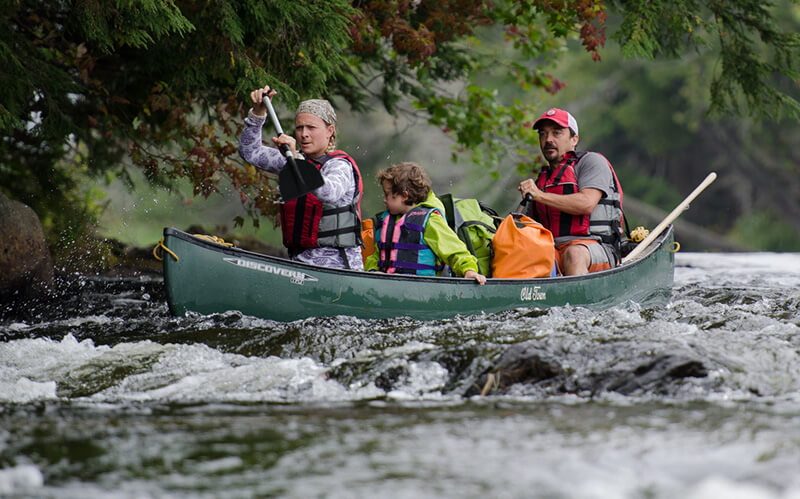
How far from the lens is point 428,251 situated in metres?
5.10

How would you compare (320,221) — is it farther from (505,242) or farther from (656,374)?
(656,374)

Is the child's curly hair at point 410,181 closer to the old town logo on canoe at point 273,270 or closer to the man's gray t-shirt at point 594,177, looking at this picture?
the old town logo on canoe at point 273,270

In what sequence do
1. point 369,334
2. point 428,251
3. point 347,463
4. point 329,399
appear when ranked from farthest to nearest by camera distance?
1. point 428,251
2. point 369,334
3. point 329,399
4. point 347,463

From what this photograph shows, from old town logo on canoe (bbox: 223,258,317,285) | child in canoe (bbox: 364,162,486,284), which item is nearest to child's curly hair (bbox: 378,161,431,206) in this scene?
child in canoe (bbox: 364,162,486,284)

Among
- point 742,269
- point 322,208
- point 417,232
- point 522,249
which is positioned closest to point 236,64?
point 322,208

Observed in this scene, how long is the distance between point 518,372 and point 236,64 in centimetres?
344

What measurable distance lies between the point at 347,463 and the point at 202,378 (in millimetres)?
1438

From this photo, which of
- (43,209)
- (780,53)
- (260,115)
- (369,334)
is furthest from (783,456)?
(43,209)

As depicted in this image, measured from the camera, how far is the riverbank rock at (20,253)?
6.49m

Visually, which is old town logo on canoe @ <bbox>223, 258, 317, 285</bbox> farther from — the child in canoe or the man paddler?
the man paddler

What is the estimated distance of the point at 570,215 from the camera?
5750 mm

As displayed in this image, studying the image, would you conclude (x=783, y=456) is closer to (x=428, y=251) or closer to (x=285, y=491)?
(x=285, y=491)

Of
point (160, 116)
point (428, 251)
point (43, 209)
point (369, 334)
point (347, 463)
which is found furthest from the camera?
point (43, 209)

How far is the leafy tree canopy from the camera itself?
5.59m
